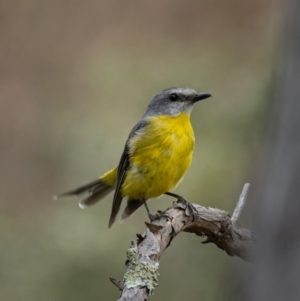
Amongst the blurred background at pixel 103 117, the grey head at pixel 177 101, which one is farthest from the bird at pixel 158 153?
the blurred background at pixel 103 117

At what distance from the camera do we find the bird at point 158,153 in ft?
16.7

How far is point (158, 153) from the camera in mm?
5125

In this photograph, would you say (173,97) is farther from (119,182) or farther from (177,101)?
(119,182)

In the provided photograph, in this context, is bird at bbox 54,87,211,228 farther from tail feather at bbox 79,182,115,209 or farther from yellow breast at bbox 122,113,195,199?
tail feather at bbox 79,182,115,209

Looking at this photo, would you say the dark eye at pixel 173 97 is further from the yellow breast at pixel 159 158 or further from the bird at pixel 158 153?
the yellow breast at pixel 159 158

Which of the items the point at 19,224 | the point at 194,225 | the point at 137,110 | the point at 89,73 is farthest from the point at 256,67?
the point at 194,225

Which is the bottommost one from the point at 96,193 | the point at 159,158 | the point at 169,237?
the point at 96,193

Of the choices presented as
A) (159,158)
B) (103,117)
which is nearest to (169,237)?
(159,158)

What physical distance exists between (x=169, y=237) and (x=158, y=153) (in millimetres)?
1471

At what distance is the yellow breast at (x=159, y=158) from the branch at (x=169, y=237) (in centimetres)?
96

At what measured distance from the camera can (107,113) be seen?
1064cm

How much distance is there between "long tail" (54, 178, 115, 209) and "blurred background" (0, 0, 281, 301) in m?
1.23

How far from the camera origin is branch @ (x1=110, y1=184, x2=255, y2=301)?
10.3 ft

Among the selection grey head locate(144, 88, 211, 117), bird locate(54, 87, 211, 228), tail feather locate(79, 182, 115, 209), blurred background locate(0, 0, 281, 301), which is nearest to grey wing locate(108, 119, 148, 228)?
bird locate(54, 87, 211, 228)
